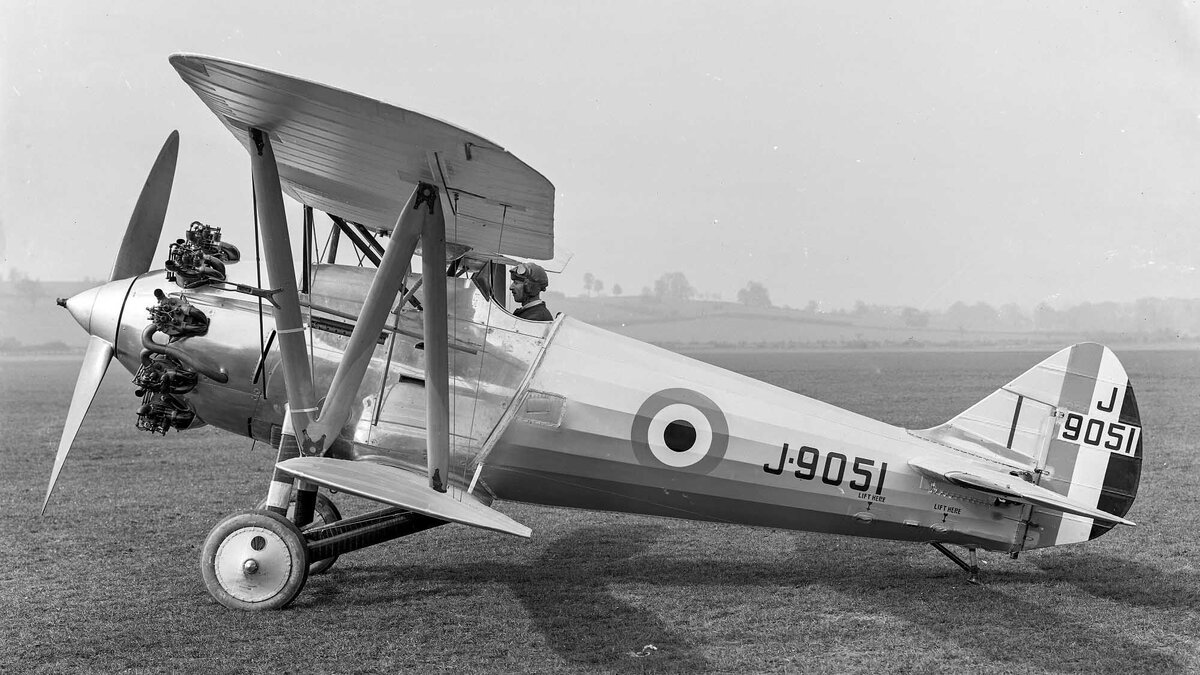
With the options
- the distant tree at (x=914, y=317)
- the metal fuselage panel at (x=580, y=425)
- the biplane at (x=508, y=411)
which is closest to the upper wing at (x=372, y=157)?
the biplane at (x=508, y=411)

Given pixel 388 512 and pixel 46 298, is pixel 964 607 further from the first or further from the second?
pixel 46 298

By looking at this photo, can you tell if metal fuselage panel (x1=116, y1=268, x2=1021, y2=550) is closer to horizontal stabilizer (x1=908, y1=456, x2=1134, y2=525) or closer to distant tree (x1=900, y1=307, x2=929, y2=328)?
horizontal stabilizer (x1=908, y1=456, x2=1134, y2=525)

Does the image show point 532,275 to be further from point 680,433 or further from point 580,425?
point 680,433

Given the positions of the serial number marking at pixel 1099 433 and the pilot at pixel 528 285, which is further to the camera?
the pilot at pixel 528 285

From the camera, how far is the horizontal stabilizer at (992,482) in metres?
5.46

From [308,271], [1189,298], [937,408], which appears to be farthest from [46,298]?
[1189,298]

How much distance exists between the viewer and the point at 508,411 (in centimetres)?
593

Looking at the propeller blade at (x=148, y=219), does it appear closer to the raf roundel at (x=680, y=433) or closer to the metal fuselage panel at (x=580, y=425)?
the metal fuselage panel at (x=580, y=425)

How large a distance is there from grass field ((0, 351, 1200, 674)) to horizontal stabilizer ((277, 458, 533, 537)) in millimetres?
752

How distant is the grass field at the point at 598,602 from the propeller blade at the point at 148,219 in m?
2.15

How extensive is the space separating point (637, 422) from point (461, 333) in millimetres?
1278

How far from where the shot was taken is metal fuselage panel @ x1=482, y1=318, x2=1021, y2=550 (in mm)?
5934

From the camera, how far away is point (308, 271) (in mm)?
6137

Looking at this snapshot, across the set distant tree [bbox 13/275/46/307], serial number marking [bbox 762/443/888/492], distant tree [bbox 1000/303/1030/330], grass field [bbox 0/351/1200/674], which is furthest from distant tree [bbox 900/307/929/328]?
serial number marking [bbox 762/443/888/492]
